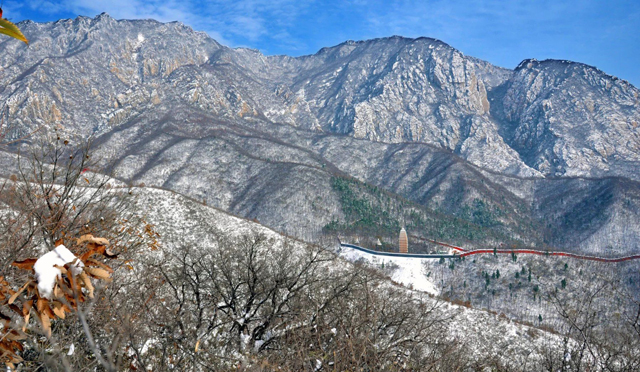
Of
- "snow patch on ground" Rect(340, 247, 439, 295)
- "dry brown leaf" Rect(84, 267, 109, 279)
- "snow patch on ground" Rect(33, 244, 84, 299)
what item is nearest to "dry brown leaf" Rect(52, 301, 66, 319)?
"snow patch on ground" Rect(33, 244, 84, 299)

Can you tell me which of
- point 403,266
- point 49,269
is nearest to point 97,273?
point 49,269

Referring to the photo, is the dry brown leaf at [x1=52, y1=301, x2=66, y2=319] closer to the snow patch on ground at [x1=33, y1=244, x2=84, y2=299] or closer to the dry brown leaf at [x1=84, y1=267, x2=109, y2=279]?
the snow patch on ground at [x1=33, y1=244, x2=84, y2=299]

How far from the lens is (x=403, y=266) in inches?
3556

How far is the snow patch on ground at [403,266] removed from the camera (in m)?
81.6

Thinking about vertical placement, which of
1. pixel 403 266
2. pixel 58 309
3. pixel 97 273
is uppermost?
pixel 97 273

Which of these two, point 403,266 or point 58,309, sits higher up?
point 58,309

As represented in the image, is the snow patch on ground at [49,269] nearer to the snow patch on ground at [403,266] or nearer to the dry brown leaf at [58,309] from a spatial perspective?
the dry brown leaf at [58,309]

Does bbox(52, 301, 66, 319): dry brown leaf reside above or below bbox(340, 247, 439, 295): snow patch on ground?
above

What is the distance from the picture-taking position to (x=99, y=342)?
397 inches

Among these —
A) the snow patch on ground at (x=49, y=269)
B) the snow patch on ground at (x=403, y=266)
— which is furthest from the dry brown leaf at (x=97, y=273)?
the snow patch on ground at (x=403, y=266)

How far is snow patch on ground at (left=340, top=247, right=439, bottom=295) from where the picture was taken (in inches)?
3211

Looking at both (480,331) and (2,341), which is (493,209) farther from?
(2,341)

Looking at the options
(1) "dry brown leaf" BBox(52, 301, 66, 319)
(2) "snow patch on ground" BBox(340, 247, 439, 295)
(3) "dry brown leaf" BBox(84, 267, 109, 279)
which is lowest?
(2) "snow patch on ground" BBox(340, 247, 439, 295)

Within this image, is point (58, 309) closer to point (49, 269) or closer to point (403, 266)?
point (49, 269)
